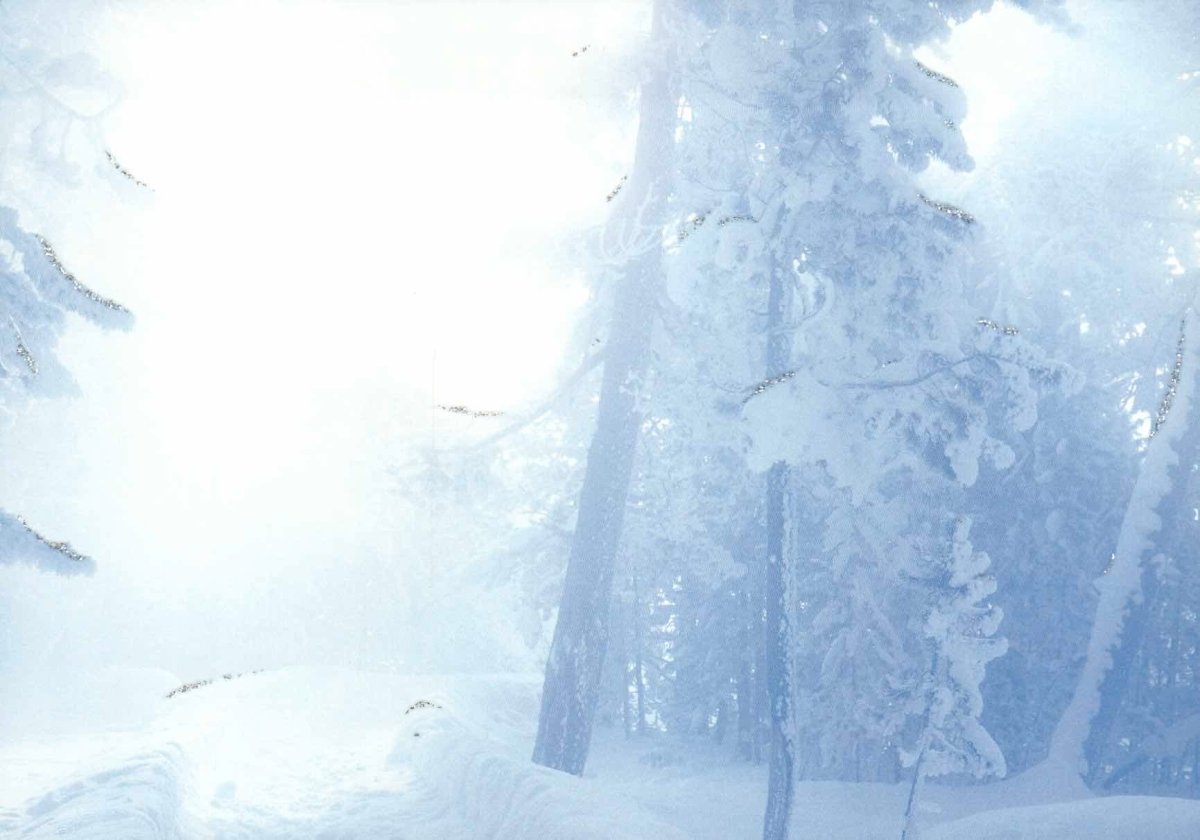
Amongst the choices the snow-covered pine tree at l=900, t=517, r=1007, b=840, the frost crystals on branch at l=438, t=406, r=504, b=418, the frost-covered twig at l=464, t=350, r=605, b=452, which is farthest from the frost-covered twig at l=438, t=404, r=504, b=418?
the snow-covered pine tree at l=900, t=517, r=1007, b=840

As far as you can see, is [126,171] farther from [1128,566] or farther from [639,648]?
[639,648]

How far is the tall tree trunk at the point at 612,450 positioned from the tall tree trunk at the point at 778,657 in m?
1.77

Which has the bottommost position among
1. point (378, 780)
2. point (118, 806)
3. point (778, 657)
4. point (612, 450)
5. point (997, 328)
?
point (378, 780)

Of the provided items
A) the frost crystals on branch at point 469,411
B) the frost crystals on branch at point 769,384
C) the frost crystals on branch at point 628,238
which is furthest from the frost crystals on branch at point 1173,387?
the frost crystals on branch at point 469,411

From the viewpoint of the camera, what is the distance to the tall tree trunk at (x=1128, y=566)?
1614cm

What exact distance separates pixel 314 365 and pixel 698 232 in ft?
84.9

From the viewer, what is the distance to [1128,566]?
16.7m

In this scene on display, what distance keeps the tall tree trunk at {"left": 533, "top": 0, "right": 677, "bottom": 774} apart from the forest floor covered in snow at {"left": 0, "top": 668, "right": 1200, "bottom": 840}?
78cm

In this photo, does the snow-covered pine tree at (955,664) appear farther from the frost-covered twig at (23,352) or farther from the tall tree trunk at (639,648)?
the tall tree trunk at (639,648)

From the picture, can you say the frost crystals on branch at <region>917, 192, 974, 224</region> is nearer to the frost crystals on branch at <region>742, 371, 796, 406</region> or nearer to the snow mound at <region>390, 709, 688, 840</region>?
the frost crystals on branch at <region>742, 371, 796, 406</region>

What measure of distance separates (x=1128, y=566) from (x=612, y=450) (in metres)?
12.0

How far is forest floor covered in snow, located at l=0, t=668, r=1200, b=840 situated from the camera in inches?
337

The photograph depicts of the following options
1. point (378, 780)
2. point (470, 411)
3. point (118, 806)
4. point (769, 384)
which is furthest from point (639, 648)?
point (118, 806)

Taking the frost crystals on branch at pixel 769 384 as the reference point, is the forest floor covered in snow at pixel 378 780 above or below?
below
